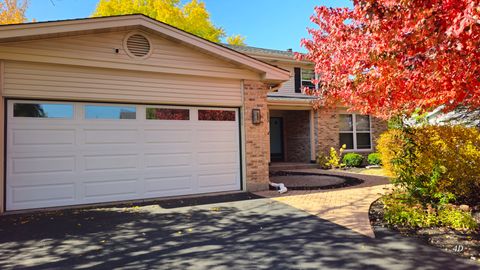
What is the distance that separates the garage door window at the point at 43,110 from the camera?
6.36m

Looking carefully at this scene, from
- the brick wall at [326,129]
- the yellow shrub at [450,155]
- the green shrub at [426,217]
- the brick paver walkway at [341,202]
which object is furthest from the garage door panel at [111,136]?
the brick wall at [326,129]

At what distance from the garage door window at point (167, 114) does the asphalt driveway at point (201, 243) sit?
97.7 inches

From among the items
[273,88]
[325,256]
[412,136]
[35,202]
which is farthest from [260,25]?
[325,256]

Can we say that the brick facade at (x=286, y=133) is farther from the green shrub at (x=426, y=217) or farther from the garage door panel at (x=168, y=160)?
the green shrub at (x=426, y=217)

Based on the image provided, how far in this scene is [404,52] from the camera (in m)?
3.75

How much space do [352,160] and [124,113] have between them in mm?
10353

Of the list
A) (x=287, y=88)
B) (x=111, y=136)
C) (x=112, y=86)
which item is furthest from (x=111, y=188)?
(x=287, y=88)

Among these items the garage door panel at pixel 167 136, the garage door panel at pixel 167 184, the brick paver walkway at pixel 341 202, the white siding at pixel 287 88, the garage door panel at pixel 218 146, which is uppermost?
Answer: the white siding at pixel 287 88

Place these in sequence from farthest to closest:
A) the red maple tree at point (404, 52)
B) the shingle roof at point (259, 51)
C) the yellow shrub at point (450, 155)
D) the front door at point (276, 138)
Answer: the front door at point (276, 138) → the shingle roof at point (259, 51) → the yellow shrub at point (450, 155) → the red maple tree at point (404, 52)

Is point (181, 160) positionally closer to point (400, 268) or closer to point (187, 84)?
point (187, 84)

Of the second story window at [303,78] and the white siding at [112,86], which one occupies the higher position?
the second story window at [303,78]

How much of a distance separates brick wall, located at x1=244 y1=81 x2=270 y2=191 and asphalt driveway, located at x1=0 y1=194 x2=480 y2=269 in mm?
2247

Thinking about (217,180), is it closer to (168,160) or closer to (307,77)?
(168,160)

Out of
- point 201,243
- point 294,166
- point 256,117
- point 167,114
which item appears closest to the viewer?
point 201,243
